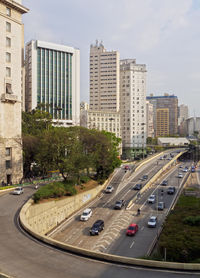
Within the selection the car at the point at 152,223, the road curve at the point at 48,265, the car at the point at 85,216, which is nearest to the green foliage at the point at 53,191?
the car at the point at 85,216

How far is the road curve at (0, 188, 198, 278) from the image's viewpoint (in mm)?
18500

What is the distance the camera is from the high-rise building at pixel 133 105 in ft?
529

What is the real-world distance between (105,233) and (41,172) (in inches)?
1224

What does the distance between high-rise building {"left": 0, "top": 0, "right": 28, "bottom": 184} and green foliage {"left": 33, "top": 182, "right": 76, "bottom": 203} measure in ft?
35.9

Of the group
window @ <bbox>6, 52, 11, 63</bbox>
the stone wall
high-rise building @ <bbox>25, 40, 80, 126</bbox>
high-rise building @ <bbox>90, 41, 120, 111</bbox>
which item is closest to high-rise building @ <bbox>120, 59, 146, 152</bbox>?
high-rise building @ <bbox>90, 41, 120, 111</bbox>

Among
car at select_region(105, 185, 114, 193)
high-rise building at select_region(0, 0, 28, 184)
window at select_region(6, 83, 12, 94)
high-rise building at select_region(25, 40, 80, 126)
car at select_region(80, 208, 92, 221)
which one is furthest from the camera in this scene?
high-rise building at select_region(25, 40, 80, 126)

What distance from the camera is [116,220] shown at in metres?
49.3

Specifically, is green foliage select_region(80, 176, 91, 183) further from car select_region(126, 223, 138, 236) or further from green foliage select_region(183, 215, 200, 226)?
green foliage select_region(183, 215, 200, 226)

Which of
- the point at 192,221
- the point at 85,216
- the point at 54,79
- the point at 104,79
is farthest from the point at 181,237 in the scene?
the point at 104,79

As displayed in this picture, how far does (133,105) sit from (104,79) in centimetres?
2258

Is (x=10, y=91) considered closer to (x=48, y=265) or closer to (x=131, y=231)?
(x=131, y=231)

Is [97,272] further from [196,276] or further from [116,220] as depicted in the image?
[116,220]

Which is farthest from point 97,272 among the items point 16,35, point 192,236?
point 16,35

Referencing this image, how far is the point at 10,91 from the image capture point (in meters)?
55.1
